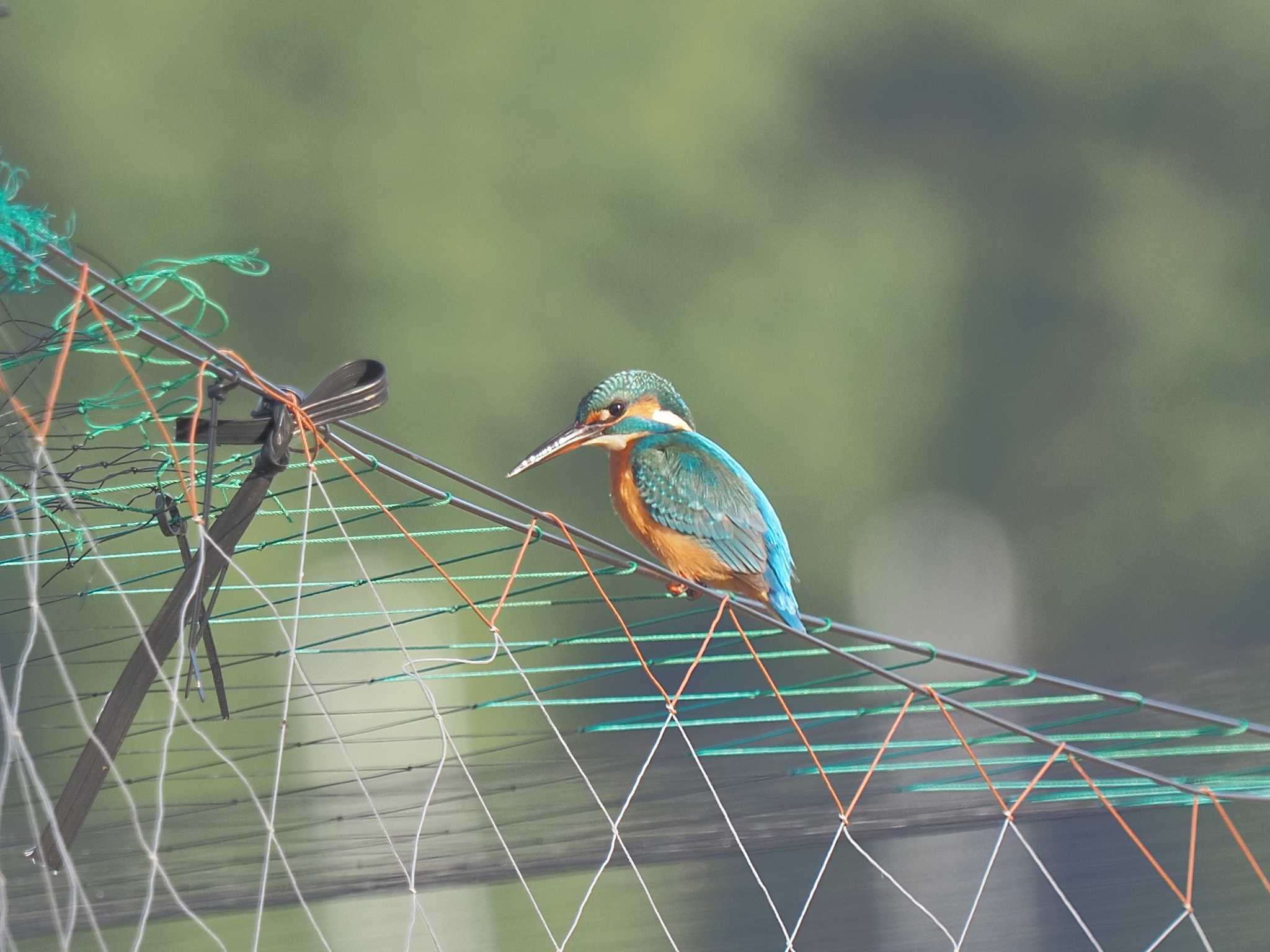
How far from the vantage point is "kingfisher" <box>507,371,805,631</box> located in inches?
58.4

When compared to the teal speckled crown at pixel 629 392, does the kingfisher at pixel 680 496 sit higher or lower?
lower

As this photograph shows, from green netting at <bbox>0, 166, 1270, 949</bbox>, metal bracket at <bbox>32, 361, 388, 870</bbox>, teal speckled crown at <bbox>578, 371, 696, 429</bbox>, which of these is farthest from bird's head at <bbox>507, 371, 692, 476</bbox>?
metal bracket at <bbox>32, 361, 388, 870</bbox>

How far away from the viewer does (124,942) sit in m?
2.40

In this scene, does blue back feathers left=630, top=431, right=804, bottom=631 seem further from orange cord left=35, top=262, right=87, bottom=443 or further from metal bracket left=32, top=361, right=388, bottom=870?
orange cord left=35, top=262, right=87, bottom=443

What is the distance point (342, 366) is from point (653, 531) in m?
0.49

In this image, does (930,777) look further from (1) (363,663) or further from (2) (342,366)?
(1) (363,663)

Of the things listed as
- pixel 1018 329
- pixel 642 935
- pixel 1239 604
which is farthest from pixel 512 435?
pixel 642 935

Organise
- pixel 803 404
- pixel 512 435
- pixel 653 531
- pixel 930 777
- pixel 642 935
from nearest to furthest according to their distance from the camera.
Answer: pixel 653 531
pixel 642 935
pixel 930 777
pixel 512 435
pixel 803 404

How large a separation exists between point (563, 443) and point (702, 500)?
0.46ft

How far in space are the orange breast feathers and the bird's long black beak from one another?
0.03 metres

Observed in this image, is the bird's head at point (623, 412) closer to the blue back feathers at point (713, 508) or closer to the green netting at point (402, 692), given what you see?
the blue back feathers at point (713, 508)

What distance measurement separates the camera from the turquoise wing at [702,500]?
1.48 metres

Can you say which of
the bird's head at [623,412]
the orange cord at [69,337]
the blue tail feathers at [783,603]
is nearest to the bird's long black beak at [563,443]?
the bird's head at [623,412]

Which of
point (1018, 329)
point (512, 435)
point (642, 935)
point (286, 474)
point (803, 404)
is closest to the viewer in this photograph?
point (642, 935)
